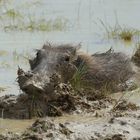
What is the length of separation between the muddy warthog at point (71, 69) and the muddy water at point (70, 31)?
48cm

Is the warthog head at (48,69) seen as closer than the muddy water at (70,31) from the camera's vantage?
Yes

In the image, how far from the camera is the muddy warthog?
727 cm

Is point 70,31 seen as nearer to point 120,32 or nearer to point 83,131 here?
point 120,32

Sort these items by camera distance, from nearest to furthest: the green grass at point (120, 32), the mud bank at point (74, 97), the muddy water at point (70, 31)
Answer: the mud bank at point (74, 97) → the muddy water at point (70, 31) → the green grass at point (120, 32)

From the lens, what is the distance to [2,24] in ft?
44.2

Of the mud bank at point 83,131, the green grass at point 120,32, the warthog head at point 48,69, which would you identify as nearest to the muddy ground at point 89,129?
the mud bank at point 83,131

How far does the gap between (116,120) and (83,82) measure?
2449 millimetres

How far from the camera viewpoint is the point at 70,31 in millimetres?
12648

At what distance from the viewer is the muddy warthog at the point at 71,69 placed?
23.8 feet

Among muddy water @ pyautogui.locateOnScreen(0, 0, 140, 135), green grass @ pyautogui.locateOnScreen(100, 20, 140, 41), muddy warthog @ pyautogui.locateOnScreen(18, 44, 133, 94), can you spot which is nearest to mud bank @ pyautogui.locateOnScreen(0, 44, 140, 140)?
muddy warthog @ pyautogui.locateOnScreen(18, 44, 133, 94)

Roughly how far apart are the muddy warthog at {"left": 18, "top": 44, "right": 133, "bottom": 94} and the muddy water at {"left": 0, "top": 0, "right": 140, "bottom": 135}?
0.48 metres

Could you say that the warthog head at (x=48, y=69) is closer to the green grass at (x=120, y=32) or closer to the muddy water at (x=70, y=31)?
the muddy water at (x=70, y=31)

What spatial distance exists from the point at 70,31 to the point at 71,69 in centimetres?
417

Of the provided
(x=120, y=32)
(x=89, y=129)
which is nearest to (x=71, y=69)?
(x=89, y=129)
